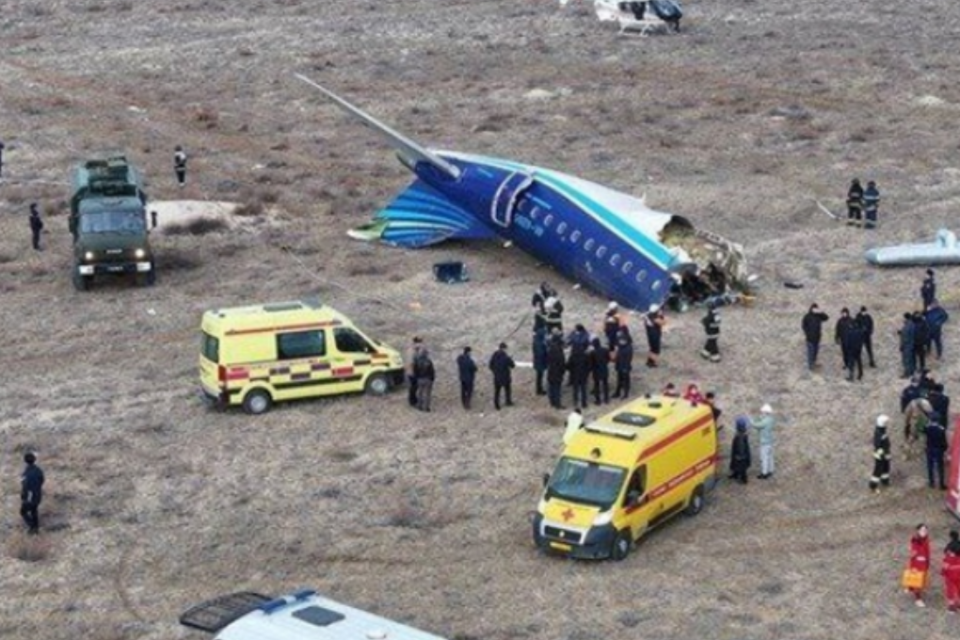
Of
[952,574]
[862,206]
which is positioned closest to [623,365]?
[952,574]

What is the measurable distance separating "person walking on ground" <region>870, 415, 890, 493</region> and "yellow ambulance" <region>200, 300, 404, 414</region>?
897cm

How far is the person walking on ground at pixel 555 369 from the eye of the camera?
109ft

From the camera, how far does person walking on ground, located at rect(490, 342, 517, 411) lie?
3309 centimetres

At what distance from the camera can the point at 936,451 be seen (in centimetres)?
2956

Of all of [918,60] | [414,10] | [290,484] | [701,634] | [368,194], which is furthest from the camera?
[414,10]

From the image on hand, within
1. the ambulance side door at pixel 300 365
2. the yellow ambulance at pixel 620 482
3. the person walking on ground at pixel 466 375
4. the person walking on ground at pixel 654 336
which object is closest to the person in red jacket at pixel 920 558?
the yellow ambulance at pixel 620 482

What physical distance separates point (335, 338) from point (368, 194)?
1589cm

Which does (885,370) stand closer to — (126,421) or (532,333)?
(532,333)

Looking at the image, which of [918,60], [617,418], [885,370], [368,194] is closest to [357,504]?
[617,418]

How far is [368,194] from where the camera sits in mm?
49250

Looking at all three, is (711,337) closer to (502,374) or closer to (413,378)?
(502,374)

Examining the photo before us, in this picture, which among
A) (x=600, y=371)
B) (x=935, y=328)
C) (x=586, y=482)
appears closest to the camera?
(x=586, y=482)

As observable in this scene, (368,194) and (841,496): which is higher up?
(368,194)

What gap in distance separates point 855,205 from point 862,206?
18 cm
